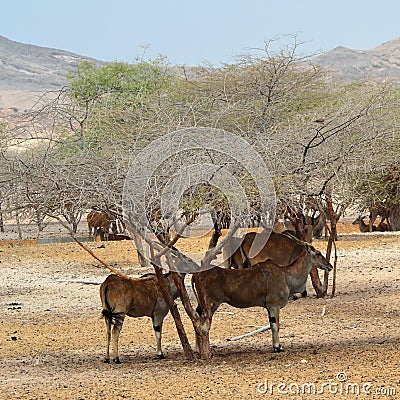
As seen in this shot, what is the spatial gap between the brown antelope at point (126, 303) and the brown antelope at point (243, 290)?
1.78ft

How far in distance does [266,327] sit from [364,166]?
2804mm

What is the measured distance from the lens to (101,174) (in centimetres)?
1025

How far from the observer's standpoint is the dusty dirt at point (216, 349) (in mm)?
8945

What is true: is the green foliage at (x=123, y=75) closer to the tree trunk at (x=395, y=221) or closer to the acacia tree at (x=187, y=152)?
the tree trunk at (x=395, y=221)

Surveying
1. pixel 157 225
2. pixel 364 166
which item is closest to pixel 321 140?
pixel 364 166

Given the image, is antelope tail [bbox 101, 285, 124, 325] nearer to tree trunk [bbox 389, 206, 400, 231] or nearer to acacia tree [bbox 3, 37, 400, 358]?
acacia tree [bbox 3, 37, 400, 358]

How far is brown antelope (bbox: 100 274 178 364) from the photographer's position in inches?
435

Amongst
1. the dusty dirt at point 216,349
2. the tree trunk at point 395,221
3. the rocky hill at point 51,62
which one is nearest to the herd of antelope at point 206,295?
the dusty dirt at point 216,349

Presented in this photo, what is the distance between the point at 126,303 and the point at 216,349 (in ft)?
4.85

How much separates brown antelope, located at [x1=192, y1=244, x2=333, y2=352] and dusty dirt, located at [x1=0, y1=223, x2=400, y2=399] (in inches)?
21.5

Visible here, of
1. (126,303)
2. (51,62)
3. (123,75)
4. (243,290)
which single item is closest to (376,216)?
(123,75)

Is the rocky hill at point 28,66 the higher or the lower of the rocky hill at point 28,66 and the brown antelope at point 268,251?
the higher

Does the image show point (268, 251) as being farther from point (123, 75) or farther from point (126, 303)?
point (123, 75)

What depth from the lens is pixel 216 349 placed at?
11828 millimetres
